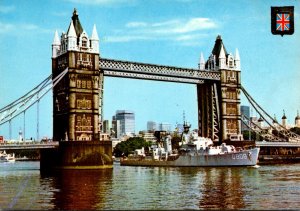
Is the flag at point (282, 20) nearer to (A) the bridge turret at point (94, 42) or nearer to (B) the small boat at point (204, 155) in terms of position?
(A) the bridge turret at point (94, 42)

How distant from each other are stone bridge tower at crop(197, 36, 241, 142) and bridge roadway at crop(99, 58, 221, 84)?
1906mm

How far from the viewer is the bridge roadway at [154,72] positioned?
71.8m

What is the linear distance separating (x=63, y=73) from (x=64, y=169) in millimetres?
12664

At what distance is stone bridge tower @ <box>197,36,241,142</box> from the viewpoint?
82.9 m

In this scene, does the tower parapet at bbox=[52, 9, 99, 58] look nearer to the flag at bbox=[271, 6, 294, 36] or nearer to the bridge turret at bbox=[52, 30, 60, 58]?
the bridge turret at bbox=[52, 30, 60, 58]

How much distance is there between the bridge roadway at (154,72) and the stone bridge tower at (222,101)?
1.91 m

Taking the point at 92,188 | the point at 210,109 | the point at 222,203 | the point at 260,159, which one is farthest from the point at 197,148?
the point at 222,203

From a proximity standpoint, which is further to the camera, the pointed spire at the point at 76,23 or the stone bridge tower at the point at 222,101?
the stone bridge tower at the point at 222,101

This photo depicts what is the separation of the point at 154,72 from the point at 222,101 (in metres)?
13.9

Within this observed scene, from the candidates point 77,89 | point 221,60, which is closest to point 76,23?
point 77,89

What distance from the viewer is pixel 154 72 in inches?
2965

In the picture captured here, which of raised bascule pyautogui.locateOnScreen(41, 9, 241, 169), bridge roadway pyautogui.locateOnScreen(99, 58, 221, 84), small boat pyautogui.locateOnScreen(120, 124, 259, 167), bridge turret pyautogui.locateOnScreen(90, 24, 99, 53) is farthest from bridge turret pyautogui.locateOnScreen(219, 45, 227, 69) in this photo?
bridge turret pyautogui.locateOnScreen(90, 24, 99, 53)

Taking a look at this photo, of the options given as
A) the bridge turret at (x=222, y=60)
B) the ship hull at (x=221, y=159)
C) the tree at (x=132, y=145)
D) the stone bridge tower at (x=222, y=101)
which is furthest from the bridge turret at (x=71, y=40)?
the tree at (x=132, y=145)

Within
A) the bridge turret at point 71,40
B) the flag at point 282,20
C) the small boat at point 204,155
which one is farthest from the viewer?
the small boat at point 204,155
